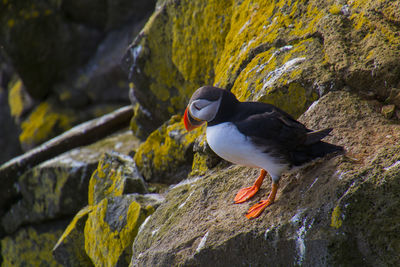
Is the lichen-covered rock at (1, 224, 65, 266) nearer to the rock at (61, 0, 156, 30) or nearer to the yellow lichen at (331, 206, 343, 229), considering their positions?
the yellow lichen at (331, 206, 343, 229)

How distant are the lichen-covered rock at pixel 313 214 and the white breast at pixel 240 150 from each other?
238mm

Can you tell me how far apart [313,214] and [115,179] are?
2.95 meters

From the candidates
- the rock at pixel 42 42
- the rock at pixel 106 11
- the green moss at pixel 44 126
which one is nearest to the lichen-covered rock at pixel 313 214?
the green moss at pixel 44 126

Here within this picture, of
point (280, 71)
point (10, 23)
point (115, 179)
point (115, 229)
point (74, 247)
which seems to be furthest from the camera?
point (10, 23)

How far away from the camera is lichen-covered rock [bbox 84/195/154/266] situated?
403 centimetres

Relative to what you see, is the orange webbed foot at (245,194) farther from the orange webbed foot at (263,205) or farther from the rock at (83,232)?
the rock at (83,232)

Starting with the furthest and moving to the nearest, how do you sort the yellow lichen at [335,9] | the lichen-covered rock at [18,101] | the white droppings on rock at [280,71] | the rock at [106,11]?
the lichen-covered rock at [18,101]
the rock at [106,11]
the yellow lichen at [335,9]
the white droppings on rock at [280,71]

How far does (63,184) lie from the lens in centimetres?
616

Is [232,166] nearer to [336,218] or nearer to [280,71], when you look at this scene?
[280,71]

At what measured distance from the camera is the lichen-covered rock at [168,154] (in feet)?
16.3

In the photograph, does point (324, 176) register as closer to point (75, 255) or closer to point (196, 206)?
point (196, 206)

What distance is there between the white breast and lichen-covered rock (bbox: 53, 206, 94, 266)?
8.41 ft

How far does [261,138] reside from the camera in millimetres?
2838

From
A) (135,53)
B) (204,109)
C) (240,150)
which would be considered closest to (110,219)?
(204,109)
